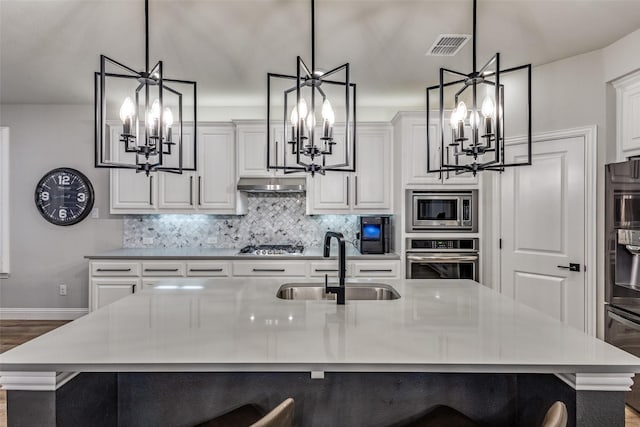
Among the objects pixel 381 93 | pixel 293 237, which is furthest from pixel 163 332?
pixel 381 93

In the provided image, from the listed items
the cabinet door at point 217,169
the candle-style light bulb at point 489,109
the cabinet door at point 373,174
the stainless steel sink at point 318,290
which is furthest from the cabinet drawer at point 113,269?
the candle-style light bulb at point 489,109

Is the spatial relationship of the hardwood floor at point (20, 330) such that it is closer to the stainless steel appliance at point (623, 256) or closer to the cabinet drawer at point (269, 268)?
the cabinet drawer at point (269, 268)

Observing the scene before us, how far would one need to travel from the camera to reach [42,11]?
8.18 ft

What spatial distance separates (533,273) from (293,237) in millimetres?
2449

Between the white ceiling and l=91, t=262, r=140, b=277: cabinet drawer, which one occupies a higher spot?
the white ceiling

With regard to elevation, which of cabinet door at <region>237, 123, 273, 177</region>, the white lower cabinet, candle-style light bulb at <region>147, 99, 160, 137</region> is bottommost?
the white lower cabinet

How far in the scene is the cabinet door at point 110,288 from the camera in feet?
12.7

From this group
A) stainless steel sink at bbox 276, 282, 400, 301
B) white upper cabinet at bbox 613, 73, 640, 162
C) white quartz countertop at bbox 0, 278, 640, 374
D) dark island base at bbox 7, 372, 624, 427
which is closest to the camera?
white quartz countertop at bbox 0, 278, 640, 374

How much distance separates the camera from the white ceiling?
8.09 ft

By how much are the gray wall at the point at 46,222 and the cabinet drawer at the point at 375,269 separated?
281 cm

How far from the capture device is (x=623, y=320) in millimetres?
2662

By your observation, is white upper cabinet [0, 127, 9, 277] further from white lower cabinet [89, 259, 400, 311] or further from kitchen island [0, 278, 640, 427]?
kitchen island [0, 278, 640, 427]

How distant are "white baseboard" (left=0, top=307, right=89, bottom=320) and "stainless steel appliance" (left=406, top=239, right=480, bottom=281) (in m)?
3.79

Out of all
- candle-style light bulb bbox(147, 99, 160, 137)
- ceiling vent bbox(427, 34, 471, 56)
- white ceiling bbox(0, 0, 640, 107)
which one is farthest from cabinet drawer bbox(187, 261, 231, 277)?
ceiling vent bbox(427, 34, 471, 56)
